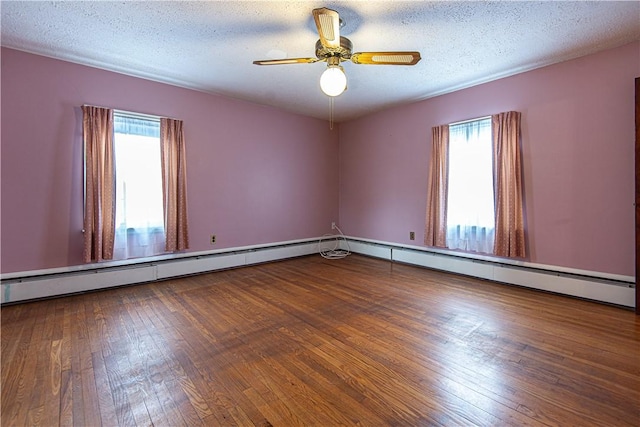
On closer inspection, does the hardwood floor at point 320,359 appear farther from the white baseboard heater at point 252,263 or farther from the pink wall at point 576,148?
the pink wall at point 576,148

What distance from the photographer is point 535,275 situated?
11.3ft

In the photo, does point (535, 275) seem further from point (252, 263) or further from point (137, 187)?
point (137, 187)

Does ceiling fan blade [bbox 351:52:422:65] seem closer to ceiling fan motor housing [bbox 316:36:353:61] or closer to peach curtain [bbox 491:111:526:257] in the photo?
ceiling fan motor housing [bbox 316:36:353:61]

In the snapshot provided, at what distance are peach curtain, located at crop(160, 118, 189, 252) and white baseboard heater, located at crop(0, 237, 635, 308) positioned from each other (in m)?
0.35

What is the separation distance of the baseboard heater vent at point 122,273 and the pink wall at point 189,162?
0.13 meters

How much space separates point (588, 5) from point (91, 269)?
5447 mm

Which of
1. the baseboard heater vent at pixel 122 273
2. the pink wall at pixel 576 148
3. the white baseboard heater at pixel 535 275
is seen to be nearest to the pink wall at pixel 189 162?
the baseboard heater vent at pixel 122 273

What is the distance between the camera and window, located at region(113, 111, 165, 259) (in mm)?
3520

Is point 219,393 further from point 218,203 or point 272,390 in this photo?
point 218,203

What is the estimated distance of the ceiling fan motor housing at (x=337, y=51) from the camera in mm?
2494

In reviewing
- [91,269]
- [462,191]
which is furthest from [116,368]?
[462,191]

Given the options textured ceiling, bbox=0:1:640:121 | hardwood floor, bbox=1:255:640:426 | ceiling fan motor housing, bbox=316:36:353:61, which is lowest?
hardwood floor, bbox=1:255:640:426

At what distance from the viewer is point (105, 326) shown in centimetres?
255

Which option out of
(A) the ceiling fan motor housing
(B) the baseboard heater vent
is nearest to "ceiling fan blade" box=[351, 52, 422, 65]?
(A) the ceiling fan motor housing
